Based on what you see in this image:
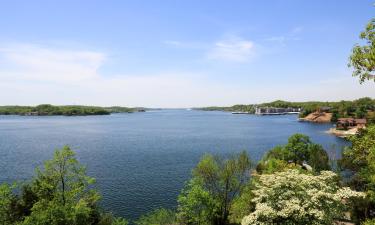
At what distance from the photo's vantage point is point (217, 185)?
36.2m

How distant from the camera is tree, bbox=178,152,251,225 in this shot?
1313 inches

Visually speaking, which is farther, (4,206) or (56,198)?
(56,198)

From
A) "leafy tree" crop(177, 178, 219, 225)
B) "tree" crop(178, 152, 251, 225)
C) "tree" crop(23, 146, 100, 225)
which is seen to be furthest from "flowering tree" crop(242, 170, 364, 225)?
"tree" crop(23, 146, 100, 225)

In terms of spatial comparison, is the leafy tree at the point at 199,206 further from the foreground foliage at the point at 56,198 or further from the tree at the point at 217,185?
the foreground foliage at the point at 56,198

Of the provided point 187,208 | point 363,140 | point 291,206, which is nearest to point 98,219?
point 187,208

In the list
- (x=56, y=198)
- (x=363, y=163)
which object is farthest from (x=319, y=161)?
(x=56, y=198)

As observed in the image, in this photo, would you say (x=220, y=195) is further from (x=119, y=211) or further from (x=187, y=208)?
(x=119, y=211)

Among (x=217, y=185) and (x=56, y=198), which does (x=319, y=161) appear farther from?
(x=56, y=198)

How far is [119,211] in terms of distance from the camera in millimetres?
41500

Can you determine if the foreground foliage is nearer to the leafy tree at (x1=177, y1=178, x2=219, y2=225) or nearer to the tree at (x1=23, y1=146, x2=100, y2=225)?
the tree at (x1=23, y1=146, x2=100, y2=225)

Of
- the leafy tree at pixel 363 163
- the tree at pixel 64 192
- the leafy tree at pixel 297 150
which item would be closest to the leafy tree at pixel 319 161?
the leafy tree at pixel 363 163

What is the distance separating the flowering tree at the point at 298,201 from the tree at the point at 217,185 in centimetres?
1316

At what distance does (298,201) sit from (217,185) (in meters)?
18.0

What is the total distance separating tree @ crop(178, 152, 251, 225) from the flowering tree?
13159 mm
